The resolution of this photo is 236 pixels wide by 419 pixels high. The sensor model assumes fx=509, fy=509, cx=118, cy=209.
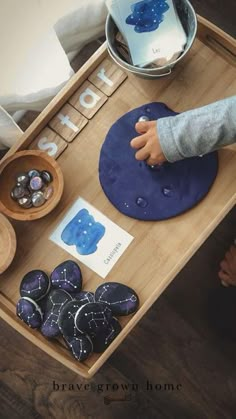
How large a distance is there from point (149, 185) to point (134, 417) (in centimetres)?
64

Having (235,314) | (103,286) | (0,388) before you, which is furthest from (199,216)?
(0,388)

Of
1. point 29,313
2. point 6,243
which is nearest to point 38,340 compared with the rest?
point 29,313

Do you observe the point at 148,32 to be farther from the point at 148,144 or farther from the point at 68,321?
the point at 68,321

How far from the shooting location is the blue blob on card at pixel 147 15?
Result: 0.91m

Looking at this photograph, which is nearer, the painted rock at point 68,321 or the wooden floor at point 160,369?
the painted rock at point 68,321

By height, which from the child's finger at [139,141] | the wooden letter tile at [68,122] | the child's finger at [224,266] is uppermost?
the child's finger at [139,141]

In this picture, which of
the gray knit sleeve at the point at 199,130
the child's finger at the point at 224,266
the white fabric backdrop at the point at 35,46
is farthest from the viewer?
the child's finger at the point at 224,266

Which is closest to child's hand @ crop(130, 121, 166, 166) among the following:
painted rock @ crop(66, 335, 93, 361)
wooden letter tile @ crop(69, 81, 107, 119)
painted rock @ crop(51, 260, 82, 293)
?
wooden letter tile @ crop(69, 81, 107, 119)

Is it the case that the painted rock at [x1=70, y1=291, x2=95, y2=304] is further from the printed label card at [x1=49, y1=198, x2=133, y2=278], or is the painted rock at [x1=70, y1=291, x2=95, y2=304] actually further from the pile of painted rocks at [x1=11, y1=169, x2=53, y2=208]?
the pile of painted rocks at [x1=11, y1=169, x2=53, y2=208]

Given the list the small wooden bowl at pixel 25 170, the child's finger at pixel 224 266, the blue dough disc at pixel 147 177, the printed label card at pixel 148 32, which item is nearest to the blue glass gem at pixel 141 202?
the blue dough disc at pixel 147 177

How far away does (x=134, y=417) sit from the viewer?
124cm

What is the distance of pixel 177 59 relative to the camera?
2.90 feet

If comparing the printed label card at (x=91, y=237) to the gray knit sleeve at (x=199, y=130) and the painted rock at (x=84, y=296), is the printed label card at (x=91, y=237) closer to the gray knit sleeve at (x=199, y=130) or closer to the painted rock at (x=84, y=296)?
the painted rock at (x=84, y=296)

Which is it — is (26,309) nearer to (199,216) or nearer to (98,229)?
(98,229)
